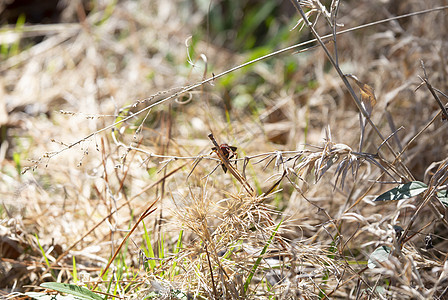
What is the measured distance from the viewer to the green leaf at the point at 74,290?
0.96 metres

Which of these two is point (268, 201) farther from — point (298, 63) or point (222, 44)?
point (222, 44)

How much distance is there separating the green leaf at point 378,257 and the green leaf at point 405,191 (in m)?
0.11

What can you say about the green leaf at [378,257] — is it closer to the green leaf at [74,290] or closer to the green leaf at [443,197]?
the green leaf at [443,197]

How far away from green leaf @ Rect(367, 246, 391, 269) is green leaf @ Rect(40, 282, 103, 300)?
1.91 ft

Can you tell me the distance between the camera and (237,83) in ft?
8.09

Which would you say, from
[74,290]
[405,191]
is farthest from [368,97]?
[74,290]

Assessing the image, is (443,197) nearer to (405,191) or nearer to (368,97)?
(405,191)

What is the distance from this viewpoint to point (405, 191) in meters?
0.93

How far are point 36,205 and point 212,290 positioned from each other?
0.75 meters

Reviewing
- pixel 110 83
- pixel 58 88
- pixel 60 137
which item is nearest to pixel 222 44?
pixel 110 83

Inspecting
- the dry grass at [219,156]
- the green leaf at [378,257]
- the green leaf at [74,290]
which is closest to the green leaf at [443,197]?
the dry grass at [219,156]

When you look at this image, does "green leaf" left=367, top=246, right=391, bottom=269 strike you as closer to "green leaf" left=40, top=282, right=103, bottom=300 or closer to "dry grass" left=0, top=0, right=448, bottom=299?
"dry grass" left=0, top=0, right=448, bottom=299

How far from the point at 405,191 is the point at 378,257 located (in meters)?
0.15

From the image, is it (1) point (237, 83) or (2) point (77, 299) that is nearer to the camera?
(2) point (77, 299)
